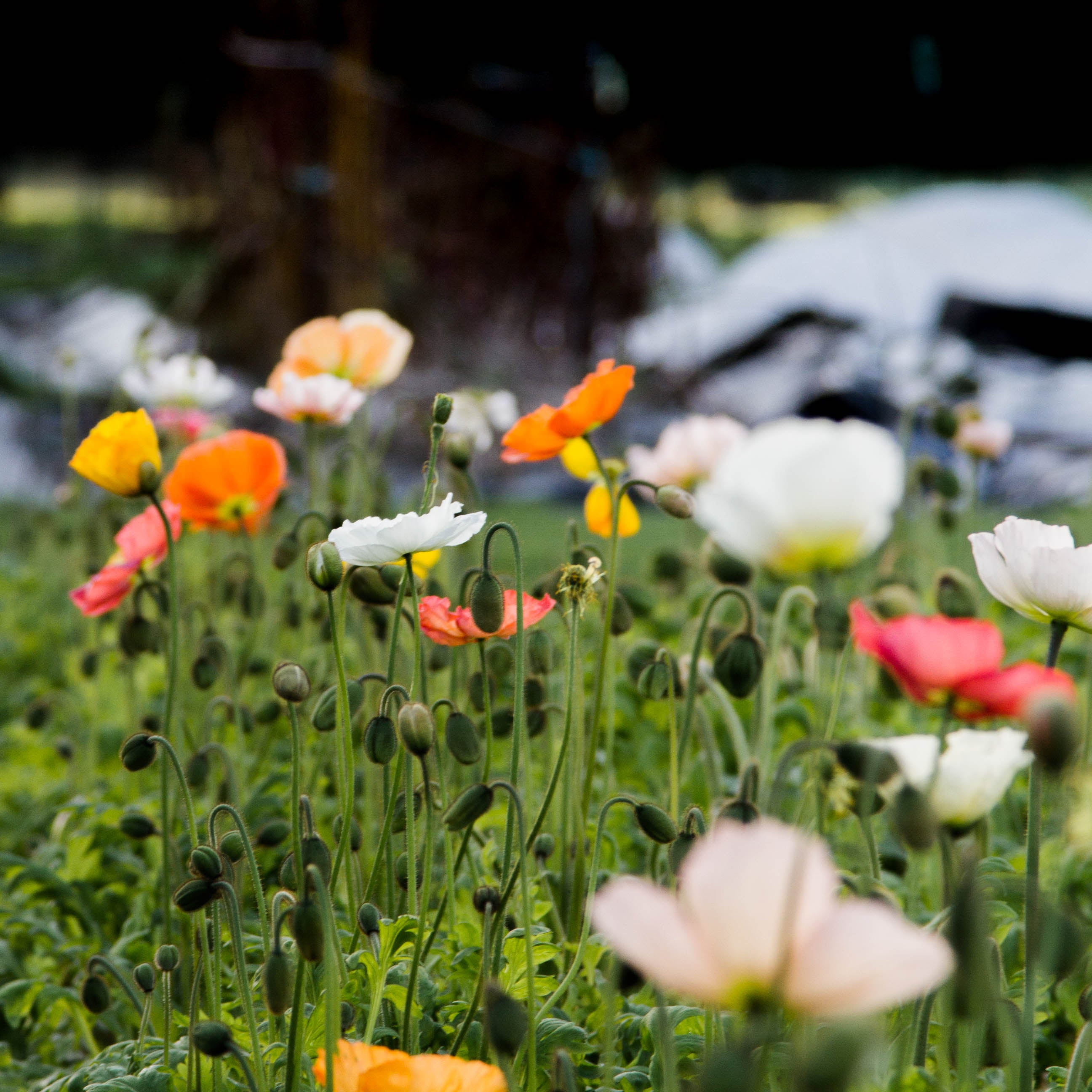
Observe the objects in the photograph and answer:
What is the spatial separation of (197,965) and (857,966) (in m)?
0.50

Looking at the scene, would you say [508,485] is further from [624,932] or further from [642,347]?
[624,932]

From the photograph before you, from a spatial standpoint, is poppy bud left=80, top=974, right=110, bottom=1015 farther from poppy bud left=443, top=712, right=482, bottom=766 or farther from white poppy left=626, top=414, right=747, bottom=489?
white poppy left=626, top=414, right=747, bottom=489

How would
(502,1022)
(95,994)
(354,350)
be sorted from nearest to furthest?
(502,1022), (95,994), (354,350)

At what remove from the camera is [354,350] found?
1423 mm

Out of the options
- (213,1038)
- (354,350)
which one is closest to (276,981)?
(213,1038)

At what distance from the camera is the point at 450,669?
1.33 metres

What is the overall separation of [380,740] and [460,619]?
0.11m

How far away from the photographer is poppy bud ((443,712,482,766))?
35.0 inches

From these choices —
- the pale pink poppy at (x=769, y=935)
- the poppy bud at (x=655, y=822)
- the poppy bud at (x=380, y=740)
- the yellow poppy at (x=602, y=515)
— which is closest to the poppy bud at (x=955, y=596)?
the yellow poppy at (x=602, y=515)

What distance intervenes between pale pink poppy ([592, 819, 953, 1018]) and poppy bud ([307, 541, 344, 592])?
0.39 m

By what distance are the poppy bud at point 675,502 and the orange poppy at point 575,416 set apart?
0.23ft

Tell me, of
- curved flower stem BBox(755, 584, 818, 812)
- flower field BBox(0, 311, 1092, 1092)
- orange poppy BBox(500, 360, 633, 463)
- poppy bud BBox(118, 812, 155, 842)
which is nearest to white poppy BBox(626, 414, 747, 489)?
flower field BBox(0, 311, 1092, 1092)

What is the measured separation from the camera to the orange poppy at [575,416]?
0.93 m

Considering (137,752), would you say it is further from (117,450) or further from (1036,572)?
(1036,572)
